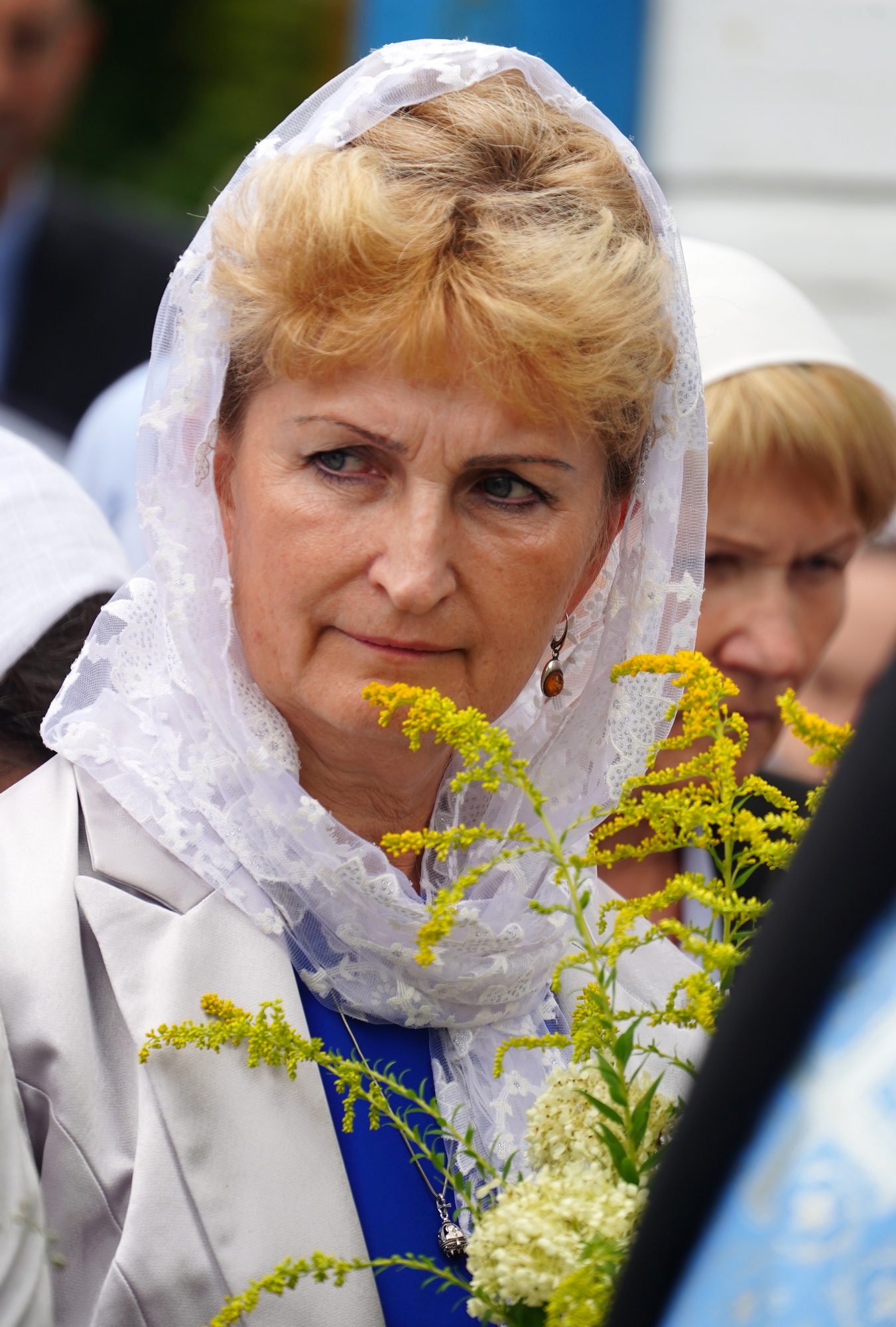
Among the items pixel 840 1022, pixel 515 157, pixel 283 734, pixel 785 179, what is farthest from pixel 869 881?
pixel 785 179

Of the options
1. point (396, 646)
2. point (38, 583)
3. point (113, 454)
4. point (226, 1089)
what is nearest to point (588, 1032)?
point (226, 1089)

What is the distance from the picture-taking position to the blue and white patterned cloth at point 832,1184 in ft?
2.30

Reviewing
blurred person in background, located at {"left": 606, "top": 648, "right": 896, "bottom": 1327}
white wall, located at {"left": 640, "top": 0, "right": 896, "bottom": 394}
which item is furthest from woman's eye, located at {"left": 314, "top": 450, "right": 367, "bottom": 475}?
white wall, located at {"left": 640, "top": 0, "right": 896, "bottom": 394}

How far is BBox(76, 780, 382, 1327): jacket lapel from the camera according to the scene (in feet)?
5.40

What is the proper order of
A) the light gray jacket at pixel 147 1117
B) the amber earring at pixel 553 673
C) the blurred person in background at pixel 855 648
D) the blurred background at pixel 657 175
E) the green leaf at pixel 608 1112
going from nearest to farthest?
the green leaf at pixel 608 1112 → the light gray jacket at pixel 147 1117 → the amber earring at pixel 553 673 → the blurred person in background at pixel 855 648 → the blurred background at pixel 657 175

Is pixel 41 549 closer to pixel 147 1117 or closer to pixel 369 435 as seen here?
pixel 369 435

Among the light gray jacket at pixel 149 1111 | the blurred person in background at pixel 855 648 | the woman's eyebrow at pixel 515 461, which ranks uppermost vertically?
the woman's eyebrow at pixel 515 461

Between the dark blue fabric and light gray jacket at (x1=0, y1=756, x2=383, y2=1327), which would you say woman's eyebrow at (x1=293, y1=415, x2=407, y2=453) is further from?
the dark blue fabric

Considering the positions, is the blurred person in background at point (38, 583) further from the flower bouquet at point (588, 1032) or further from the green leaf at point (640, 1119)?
the green leaf at point (640, 1119)

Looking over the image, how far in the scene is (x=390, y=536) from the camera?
1.84m

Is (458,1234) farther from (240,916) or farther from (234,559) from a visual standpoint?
(234,559)

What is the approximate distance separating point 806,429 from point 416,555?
1246mm

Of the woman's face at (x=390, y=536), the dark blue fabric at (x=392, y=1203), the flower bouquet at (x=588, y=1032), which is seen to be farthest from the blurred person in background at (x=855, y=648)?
the flower bouquet at (x=588, y=1032)

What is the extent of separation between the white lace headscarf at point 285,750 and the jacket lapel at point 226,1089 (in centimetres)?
5
